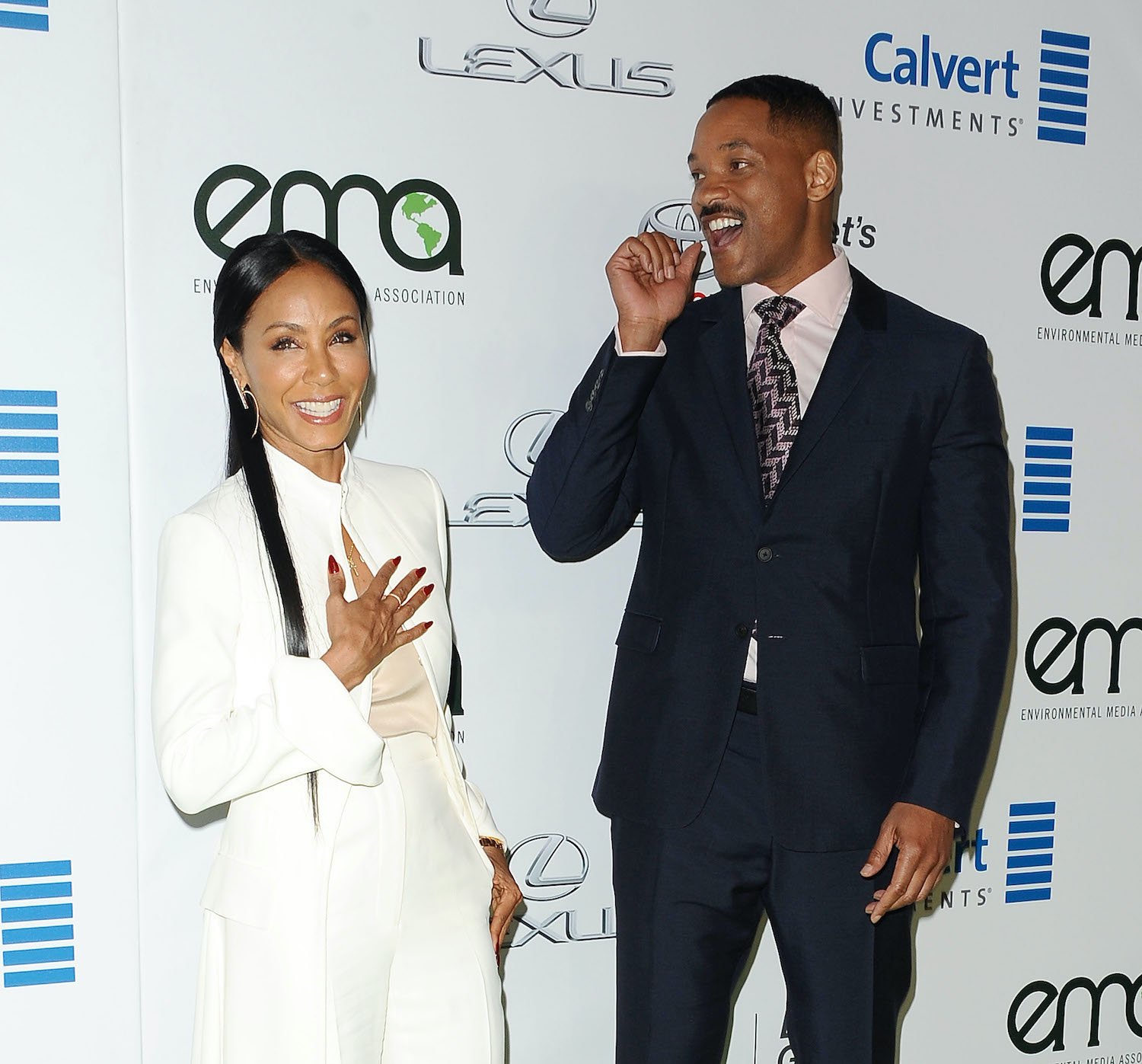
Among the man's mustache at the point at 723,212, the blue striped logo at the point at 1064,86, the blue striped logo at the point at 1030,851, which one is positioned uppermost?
the blue striped logo at the point at 1064,86

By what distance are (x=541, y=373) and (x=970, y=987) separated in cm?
188

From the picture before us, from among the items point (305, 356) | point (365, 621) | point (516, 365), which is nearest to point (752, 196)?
point (516, 365)

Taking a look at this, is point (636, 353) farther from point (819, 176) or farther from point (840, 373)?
point (819, 176)

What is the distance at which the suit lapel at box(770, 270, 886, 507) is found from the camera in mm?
2047

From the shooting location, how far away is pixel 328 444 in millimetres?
1809

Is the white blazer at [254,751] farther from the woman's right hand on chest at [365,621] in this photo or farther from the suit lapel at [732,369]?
the suit lapel at [732,369]

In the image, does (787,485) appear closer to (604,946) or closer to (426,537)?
(426,537)

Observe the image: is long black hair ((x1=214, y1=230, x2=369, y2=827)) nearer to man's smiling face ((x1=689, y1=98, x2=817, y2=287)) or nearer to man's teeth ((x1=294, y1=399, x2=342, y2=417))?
man's teeth ((x1=294, y1=399, x2=342, y2=417))

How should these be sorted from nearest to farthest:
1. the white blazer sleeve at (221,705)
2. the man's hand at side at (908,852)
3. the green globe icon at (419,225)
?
the white blazer sleeve at (221,705)
the man's hand at side at (908,852)
the green globe icon at (419,225)

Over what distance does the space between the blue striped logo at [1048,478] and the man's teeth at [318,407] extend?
1906 millimetres

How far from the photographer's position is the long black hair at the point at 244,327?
1.72m

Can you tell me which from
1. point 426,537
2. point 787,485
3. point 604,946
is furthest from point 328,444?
point 604,946

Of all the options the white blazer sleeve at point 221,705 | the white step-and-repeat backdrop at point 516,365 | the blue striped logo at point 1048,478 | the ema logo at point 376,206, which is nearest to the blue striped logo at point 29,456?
the white step-and-repeat backdrop at point 516,365

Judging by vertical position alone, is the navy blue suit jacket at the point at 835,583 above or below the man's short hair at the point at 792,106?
below
